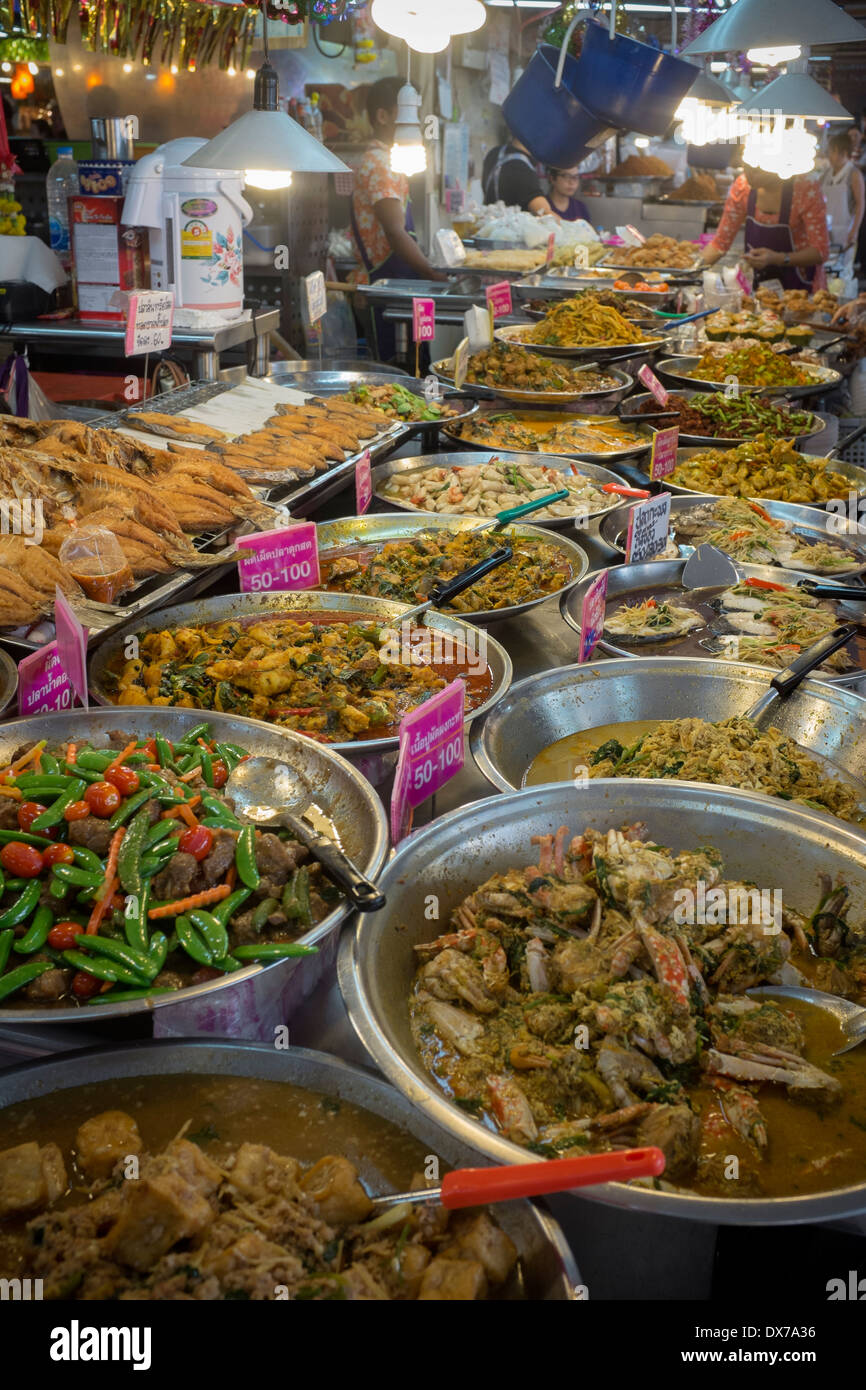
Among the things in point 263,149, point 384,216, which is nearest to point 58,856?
point 263,149

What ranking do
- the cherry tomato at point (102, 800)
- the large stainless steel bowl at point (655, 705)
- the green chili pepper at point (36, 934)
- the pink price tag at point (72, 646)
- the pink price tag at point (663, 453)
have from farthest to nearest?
the pink price tag at point (663, 453)
the large stainless steel bowl at point (655, 705)
the pink price tag at point (72, 646)
the cherry tomato at point (102, 800)
the green chili pepper at point (36, 934)

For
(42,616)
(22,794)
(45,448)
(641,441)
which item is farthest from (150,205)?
(22,794)

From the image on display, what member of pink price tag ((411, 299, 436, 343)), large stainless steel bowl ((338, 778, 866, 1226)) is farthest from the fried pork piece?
pink price tag ((411, 299, 436, 343))

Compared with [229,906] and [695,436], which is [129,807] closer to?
[229,906]

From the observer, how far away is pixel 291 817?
6.29ft

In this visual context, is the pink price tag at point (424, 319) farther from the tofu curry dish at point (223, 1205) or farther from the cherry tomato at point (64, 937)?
the tofu curry dish at point (223, 1205)

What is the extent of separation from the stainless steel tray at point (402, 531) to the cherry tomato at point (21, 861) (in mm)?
1978

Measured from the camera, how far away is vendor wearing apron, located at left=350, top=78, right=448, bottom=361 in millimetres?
8445

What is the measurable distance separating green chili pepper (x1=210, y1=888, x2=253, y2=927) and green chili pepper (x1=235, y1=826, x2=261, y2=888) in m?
0.02

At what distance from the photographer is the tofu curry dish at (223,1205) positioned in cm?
123

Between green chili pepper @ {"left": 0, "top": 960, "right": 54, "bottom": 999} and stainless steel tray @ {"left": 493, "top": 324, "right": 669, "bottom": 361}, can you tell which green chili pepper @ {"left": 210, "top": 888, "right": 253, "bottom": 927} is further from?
stainless steel tray @ {"left": 493, "top": 324, "right": 669, "bottom": 361}

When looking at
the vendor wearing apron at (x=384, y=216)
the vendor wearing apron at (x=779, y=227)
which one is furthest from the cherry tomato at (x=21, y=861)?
the vendor wearing apron at (x=779, y=227)

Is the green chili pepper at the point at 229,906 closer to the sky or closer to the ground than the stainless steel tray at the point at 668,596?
closer to the ground
